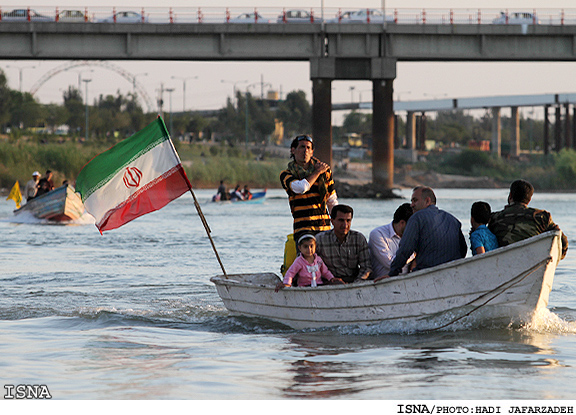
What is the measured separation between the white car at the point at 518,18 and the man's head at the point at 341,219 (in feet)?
139

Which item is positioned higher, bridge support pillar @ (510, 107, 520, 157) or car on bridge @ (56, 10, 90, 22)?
car on bridge @ (56, 10, 90, 22)

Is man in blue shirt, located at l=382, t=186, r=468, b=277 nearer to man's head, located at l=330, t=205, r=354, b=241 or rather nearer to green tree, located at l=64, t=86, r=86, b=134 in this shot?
man's head, located at l=330, t=205, r=354, b=241

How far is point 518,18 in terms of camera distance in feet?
164

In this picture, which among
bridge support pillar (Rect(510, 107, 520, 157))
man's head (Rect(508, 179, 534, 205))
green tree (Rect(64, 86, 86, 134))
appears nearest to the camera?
man's head (Rect(508, 179, 534, 205))

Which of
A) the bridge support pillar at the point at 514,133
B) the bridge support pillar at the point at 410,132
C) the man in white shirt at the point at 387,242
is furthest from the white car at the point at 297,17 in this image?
the bridge support pillar at the point at 410,132

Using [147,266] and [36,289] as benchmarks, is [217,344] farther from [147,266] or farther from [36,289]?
[147,266]

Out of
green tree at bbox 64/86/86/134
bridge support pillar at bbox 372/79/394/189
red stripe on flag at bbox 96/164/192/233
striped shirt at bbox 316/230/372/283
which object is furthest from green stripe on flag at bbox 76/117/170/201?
green tree at bbox 64/86/86/134

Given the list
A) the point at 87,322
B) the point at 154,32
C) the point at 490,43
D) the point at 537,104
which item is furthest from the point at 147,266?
the point at 537,104

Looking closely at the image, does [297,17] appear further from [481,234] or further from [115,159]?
[481,234]

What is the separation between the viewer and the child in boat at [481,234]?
9.37m

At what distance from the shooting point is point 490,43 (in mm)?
50094

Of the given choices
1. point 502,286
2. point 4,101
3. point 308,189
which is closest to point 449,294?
point 502,286

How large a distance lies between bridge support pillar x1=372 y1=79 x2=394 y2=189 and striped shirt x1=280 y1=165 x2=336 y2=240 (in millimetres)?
41301

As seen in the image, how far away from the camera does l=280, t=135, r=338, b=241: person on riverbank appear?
987cm
